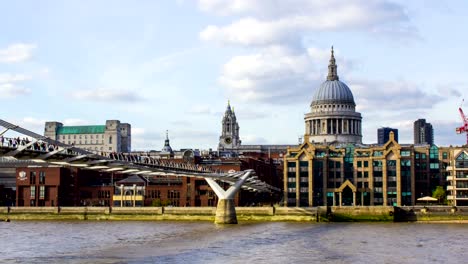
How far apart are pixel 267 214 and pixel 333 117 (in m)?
69.5

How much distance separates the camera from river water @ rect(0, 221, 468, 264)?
161ft

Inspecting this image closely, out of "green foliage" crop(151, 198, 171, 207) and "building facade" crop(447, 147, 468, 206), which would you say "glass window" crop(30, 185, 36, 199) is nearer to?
"green foliage" crop(151, 198, 171, 207)

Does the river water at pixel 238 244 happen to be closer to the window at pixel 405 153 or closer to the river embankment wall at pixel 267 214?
the river embankment wall at pixel 267 214

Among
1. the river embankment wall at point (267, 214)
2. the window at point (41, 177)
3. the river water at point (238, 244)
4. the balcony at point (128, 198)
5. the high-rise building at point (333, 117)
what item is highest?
the high-rise building at point (333, 117)

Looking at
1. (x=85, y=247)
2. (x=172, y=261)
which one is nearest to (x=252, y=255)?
(x=172, y=261)

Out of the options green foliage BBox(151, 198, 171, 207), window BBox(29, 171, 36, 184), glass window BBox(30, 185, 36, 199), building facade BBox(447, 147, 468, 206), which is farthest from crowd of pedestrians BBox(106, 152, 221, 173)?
building facade BBox(447, 147, 468, 206)

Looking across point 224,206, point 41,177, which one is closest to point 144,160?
point 224,206

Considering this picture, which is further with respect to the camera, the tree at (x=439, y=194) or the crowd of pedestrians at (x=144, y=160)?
the tree at (x=439, y=194)

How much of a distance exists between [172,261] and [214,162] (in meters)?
81.1

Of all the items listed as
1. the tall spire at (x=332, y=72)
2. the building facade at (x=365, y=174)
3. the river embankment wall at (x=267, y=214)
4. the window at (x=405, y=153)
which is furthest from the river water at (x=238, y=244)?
the tall spire at (x=332, y=72)

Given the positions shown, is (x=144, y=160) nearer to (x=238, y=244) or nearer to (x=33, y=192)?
(x=33, y=192)

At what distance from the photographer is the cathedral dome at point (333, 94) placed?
163m

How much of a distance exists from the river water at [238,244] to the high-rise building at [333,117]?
257 ft

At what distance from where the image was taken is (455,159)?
4080 inches
